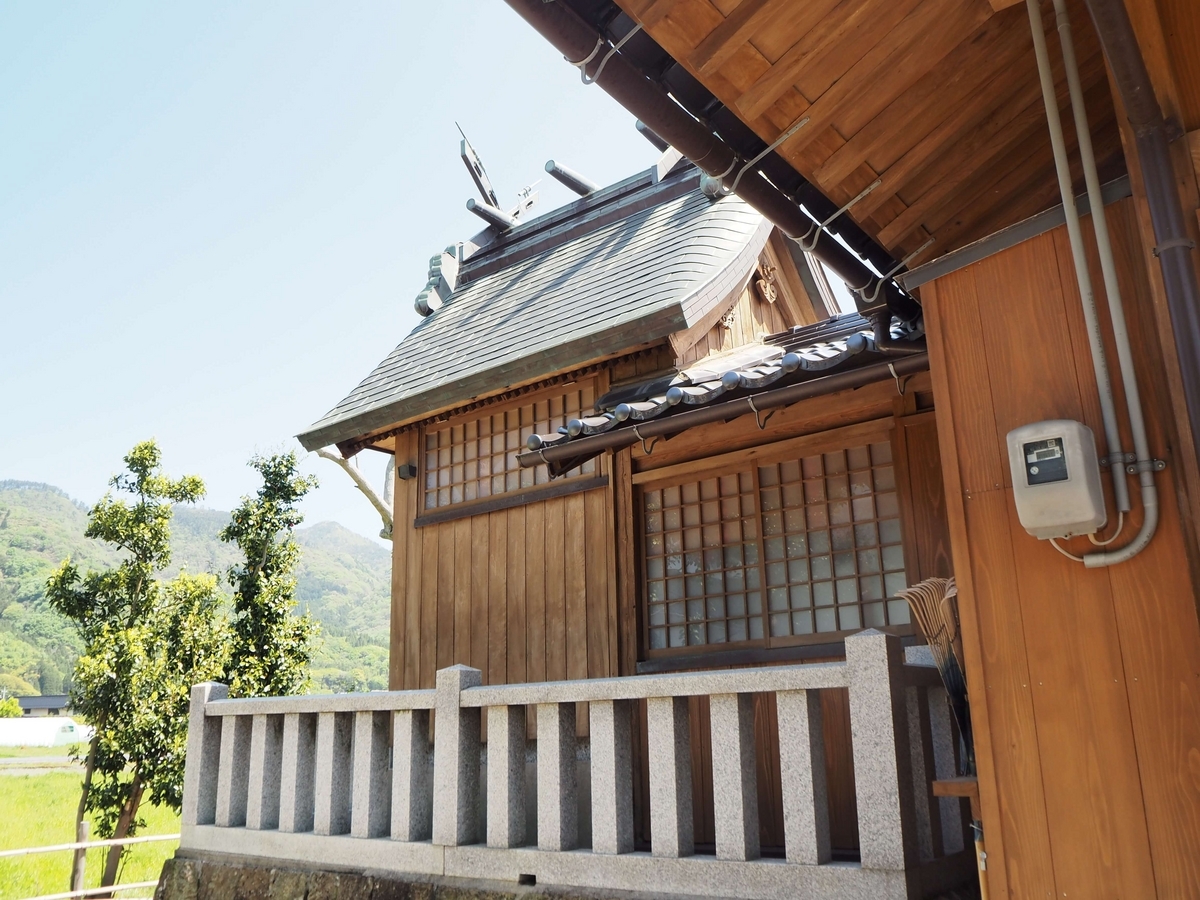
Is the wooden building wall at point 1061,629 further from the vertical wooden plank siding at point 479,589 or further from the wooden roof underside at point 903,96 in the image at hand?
the vertical wooden plank siding at point 479,589

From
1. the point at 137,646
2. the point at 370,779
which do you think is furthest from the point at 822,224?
the point at 137,646

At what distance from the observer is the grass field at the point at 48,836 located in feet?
63.2

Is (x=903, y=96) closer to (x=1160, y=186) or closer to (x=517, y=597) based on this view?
(x=1160, y=186)

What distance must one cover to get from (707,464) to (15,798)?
36.5 m

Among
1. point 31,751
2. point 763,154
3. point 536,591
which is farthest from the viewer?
point 31,751

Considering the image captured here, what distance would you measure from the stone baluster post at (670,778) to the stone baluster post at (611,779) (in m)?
0.20

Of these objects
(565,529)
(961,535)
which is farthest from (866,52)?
(565,529)

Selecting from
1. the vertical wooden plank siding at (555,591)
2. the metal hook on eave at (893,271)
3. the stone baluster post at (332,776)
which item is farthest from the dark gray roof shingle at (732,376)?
the stone baluster post at (332,776)

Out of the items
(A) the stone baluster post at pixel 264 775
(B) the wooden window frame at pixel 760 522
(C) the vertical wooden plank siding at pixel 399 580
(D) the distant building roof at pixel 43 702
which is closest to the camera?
→ (B) the wooden window frame at pixel 760 522

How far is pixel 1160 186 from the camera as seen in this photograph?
2.72 m

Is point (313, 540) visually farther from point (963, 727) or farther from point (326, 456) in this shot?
point (963, 727)

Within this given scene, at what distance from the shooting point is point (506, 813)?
16.8ft

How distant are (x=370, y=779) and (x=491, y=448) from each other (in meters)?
3.52

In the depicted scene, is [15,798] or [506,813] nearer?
[506,813]
